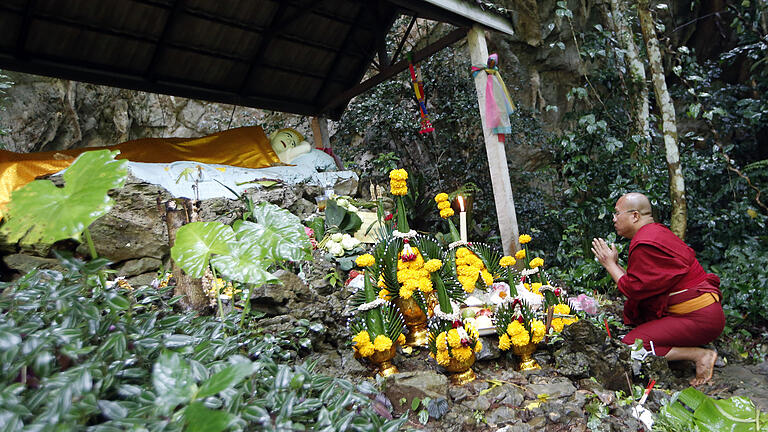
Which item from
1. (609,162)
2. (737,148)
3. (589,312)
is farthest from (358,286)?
(737,148)

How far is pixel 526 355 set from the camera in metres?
2.75

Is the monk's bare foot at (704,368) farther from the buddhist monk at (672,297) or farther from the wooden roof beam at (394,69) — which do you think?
the wooden roof beam at (394,69)

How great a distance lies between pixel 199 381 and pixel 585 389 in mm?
2137

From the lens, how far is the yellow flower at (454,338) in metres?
2.51

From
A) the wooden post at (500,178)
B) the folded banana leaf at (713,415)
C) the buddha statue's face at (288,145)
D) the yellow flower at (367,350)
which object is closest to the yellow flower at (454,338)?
the yellow flower at (367,350)

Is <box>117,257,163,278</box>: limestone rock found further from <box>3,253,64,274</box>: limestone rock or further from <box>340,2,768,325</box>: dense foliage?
<box>340,2,768,325</box>: dense foliage

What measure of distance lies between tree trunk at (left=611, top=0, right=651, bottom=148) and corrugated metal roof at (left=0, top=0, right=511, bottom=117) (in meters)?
1.40

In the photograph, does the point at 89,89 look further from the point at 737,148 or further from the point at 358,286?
the point at 737,148

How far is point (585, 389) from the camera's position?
8.18ft

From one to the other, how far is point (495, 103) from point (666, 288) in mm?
2379

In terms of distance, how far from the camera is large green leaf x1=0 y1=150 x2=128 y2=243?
118cm

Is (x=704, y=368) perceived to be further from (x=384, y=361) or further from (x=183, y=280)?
(x=183, y=280)

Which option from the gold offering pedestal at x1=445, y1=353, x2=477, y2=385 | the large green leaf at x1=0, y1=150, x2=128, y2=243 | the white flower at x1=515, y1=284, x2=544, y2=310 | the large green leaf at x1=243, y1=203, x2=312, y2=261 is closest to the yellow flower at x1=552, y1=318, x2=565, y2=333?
the white flower at x1=515, y1=284, x2=544, y2=310

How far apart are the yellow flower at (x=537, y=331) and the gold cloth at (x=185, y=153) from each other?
4.67 metres
